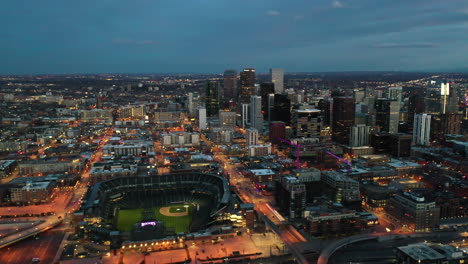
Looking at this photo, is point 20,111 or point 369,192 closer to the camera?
point 369,192

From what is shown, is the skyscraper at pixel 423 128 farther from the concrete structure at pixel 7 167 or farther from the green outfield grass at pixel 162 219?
the concrete structure at pixel 7 167

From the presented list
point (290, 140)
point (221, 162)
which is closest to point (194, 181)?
point (221, 162)

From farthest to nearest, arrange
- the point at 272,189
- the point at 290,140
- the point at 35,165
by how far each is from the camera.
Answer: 1. the point at 290,140
2. the point at 35,165
3. the point at 272,189

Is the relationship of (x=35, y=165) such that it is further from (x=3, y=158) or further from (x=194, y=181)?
(x=194, y=181)

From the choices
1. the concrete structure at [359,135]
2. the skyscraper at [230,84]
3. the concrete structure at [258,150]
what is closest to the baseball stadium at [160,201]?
the concrete structure at [258,150]

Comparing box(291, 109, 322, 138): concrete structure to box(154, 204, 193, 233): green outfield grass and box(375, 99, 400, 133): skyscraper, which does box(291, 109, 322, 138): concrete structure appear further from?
box(154, 204, 193, 233): green outfield grass

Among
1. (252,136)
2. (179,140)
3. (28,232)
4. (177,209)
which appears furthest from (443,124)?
(28,232)
